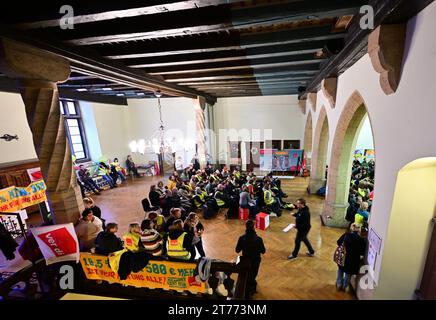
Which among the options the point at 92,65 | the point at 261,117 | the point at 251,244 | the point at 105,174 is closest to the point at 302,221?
the point at 251,244

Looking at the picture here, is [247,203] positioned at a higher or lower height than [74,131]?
lower

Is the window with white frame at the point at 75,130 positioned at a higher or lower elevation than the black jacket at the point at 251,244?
higher

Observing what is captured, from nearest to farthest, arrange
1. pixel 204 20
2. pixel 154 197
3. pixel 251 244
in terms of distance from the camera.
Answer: pixel 204 20 → pixel 251 244 → pixel 154 197

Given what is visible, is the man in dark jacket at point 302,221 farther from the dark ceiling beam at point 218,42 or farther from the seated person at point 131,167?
the seated person at point 131,167

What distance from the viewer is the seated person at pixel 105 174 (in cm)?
1020

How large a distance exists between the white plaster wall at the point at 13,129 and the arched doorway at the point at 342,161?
967 cm

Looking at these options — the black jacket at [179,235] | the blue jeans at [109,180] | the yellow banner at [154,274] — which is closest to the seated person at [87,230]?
the yellow banner at [154,274]

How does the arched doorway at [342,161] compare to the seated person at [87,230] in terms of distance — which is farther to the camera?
the arched doorway at [342,161]

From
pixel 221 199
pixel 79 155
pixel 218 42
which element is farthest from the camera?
pixel 79 155

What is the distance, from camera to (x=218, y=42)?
10.8 feet

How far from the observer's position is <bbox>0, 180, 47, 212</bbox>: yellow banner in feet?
19.8

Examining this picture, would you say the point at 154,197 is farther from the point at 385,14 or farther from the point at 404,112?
the point at 385,14

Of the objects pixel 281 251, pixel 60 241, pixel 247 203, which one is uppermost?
pixel 60 241
